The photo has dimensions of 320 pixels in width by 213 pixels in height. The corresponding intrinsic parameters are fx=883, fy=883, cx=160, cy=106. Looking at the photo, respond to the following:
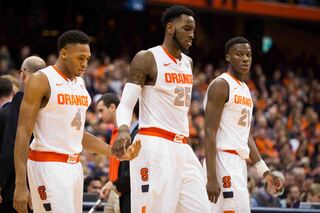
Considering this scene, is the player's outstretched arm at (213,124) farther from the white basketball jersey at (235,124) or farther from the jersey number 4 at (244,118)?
the jersey number 4 at (244,118)

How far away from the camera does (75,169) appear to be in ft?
22.9

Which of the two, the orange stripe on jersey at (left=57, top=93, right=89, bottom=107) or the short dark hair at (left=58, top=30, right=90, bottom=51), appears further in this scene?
the short dark hair at (left=58, top=30, right=90, bottom=51)

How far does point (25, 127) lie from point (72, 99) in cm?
47

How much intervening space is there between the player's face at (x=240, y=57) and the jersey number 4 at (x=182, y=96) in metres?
1.14

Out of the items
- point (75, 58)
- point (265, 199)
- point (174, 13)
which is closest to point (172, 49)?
point (174, 13)

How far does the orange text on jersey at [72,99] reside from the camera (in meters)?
6.95

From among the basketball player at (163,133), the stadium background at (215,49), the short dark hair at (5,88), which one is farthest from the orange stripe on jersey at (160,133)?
the stadium background at (215,49)

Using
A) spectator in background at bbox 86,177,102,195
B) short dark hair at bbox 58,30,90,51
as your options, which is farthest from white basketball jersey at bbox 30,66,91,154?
spectator in background at bbox 86,177,102,195

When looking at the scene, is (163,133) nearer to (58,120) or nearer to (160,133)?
(160,133)

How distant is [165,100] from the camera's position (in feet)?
24.1

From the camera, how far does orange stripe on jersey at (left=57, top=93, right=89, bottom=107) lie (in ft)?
22.8

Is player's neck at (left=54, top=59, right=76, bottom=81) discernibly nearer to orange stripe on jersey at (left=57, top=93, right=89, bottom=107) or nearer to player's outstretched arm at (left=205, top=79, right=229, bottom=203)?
orange stripe on jersey at (left=57, top=93, right=89, bottom=107)

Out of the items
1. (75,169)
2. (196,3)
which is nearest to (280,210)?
(75,169)

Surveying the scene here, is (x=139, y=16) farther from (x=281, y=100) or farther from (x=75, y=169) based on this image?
(x=75, y=169)
